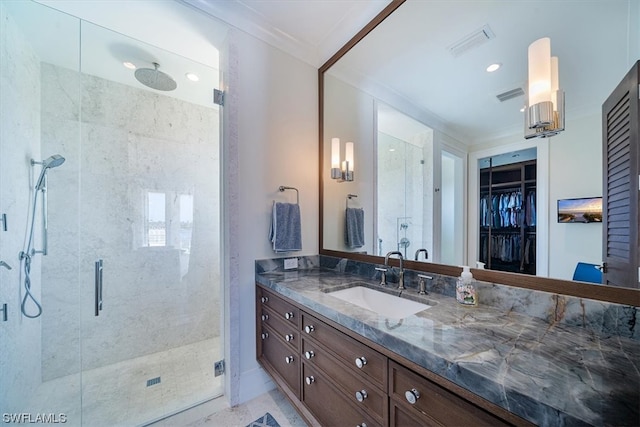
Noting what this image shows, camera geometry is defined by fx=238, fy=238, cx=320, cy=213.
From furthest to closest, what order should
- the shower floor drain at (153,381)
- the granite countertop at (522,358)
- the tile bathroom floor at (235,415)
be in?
1. the shower floor drain at (153,381)
2. the tile bathroom floor at (235,415)
3. the granite countertop at (522,358)

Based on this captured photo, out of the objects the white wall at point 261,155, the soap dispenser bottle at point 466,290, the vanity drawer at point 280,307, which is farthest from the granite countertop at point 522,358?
the white wall at point 261,155

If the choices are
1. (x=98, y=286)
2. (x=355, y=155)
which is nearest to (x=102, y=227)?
(x=98, y=286)

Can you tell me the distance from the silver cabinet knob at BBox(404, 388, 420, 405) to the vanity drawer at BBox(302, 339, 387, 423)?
0.11m

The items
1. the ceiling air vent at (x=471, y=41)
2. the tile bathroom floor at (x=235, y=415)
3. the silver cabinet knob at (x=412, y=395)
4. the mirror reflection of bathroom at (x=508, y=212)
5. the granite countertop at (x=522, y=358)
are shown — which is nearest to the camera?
the granite countertop at (x=522, y=358)

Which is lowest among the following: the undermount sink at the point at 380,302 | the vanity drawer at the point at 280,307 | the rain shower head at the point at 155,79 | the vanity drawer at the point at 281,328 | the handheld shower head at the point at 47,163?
the vanity drawer at the point at 281,328

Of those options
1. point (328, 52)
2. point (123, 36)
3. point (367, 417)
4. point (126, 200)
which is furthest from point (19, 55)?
point (367, 417)

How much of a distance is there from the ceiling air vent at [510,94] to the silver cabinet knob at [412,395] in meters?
1.21

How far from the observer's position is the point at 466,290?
1060 millimetres

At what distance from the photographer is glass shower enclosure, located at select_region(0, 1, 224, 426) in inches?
58.8

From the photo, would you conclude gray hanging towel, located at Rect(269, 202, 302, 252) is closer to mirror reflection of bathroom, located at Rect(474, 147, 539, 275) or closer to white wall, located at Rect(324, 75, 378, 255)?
white wall, located at Rect(324, 75, 378, 255)

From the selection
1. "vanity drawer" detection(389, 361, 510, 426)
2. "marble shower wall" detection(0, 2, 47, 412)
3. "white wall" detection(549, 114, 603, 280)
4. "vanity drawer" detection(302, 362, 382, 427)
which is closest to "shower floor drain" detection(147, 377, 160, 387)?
"marble shower wall" detection(0, 2, 47, 412)

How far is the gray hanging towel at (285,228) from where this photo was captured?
5.82 ft

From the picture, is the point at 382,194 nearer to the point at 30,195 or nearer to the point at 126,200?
the point at 126,200

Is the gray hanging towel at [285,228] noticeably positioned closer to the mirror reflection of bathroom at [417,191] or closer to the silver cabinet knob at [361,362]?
the mirror reflection of bathroom at [417,191]
